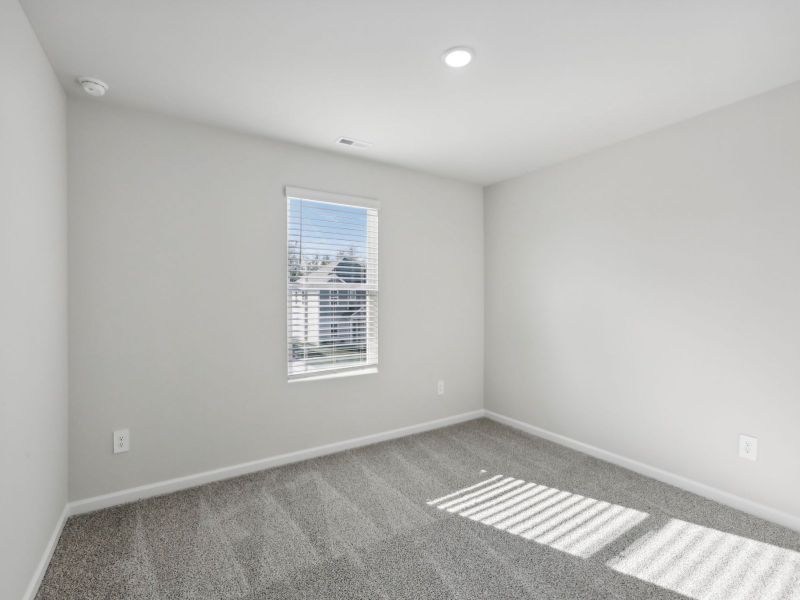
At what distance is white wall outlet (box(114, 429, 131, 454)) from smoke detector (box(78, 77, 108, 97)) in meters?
1.95

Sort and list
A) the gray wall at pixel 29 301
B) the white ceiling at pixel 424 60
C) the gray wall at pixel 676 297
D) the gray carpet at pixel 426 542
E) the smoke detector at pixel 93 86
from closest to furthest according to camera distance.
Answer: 1. the gray wall at pixel 29 301
2. the white ceiling at pixel 424 60
3. the gray carpet at pixel 426 542
4. the smoke detector at pixel 93 86
5. the gray wall at pixel 676 297

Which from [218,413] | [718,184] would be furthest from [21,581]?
[718,184]

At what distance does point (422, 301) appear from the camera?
3783 millimetres

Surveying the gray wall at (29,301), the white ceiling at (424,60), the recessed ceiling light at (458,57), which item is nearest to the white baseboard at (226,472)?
the gray wall at (29,301)

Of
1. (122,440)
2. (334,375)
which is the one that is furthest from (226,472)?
(334,375)

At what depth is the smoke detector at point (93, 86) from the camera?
2145 millimetres

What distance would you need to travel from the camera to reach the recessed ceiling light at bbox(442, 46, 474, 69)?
189 centimetres

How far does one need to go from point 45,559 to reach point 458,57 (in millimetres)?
3069

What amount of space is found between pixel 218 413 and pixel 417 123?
2393 millimetres

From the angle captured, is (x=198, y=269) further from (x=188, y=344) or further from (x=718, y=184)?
(x=718, y=184)

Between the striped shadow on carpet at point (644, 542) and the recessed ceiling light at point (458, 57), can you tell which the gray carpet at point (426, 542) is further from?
the recessed ceiling light at point (458, 57)

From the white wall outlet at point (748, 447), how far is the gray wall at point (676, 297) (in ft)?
0.11

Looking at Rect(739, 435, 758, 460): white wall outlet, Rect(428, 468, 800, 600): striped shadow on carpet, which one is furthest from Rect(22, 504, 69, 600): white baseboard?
Rect(739, 435, 758, 460): white wall outlet

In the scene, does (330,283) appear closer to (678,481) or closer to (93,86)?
(93,86)
